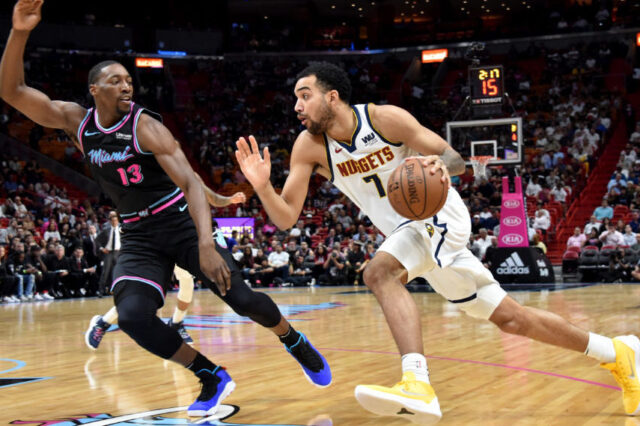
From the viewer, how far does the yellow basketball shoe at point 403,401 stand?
10.6ft

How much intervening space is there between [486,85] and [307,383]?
12.0m

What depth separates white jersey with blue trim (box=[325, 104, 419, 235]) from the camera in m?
4.06

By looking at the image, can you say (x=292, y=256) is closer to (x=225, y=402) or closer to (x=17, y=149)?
(x=17, y=149)

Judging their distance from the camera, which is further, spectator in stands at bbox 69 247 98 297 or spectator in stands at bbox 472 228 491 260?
spectator in stands at bbox 472 228 491 260

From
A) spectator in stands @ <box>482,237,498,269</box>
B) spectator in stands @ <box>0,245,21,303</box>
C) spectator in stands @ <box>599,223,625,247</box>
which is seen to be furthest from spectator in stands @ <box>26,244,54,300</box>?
spectator in stands @ <box>599,223,625,247</box>

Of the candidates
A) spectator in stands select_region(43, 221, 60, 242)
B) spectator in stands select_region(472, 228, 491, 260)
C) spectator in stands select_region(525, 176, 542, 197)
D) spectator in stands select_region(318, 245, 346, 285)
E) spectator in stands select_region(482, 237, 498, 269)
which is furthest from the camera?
spectator in stands select_region(525, 176, 542, 197)

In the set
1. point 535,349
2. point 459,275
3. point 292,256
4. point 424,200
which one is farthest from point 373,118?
point 292,256

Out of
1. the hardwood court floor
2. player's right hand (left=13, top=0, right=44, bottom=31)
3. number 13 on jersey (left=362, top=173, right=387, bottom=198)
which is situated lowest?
the hardwood court floor

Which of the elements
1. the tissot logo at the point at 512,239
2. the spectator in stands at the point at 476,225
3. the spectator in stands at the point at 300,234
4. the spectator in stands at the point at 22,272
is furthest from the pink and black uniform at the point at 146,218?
the spectator in stands at the point at 300,234

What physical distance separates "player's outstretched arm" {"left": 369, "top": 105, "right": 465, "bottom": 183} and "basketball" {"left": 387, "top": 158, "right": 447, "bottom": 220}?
0.13 meters

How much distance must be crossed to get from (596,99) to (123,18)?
61.1 ft

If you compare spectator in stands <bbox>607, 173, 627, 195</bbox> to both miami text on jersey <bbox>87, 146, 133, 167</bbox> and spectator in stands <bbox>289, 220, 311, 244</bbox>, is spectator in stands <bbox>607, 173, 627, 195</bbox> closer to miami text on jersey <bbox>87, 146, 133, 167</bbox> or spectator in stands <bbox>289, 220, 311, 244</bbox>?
spectator in stands <bbox>289, 220, 311, 244</bbox>

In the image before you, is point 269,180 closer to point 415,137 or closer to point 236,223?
point 415,137

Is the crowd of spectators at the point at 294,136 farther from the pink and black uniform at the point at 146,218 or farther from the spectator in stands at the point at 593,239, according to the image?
the pink and black uniform at the point at 146,218
